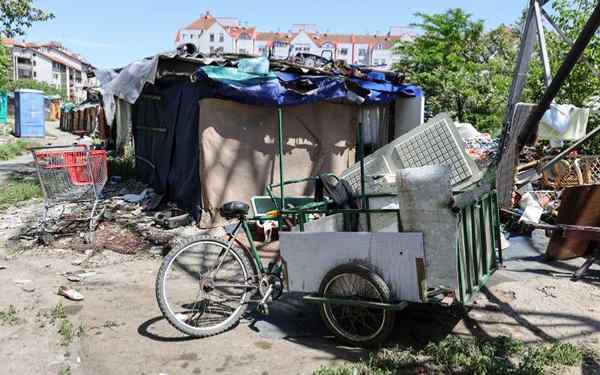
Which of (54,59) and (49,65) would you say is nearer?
(49,65)

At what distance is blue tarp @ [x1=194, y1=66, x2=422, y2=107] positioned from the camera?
284 inches

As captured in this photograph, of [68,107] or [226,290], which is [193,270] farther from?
[68,107]

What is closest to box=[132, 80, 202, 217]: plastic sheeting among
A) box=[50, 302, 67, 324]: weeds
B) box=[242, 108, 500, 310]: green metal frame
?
box=[50, 302, 67, 324]: weeds

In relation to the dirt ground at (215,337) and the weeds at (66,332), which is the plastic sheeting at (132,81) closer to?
the dirt ground at (215,337)

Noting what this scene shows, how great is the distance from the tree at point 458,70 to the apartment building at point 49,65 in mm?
65916

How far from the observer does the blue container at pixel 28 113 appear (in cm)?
2527

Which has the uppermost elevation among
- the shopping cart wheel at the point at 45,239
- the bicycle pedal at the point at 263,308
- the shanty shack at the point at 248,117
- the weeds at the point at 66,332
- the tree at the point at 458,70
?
the tree at the point at 458,70

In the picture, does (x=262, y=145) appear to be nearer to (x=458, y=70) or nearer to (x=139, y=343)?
(x=139, y=343)

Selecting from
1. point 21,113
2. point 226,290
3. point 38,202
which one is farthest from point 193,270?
point 21,113

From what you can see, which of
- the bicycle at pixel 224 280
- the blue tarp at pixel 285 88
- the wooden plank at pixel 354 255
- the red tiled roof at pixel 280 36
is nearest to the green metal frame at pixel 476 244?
the wooden plank at pixel 354 255

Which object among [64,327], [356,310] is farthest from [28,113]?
[356,310]

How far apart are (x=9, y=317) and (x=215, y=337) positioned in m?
1.88

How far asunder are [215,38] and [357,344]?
90.5 m

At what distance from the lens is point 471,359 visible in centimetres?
349
